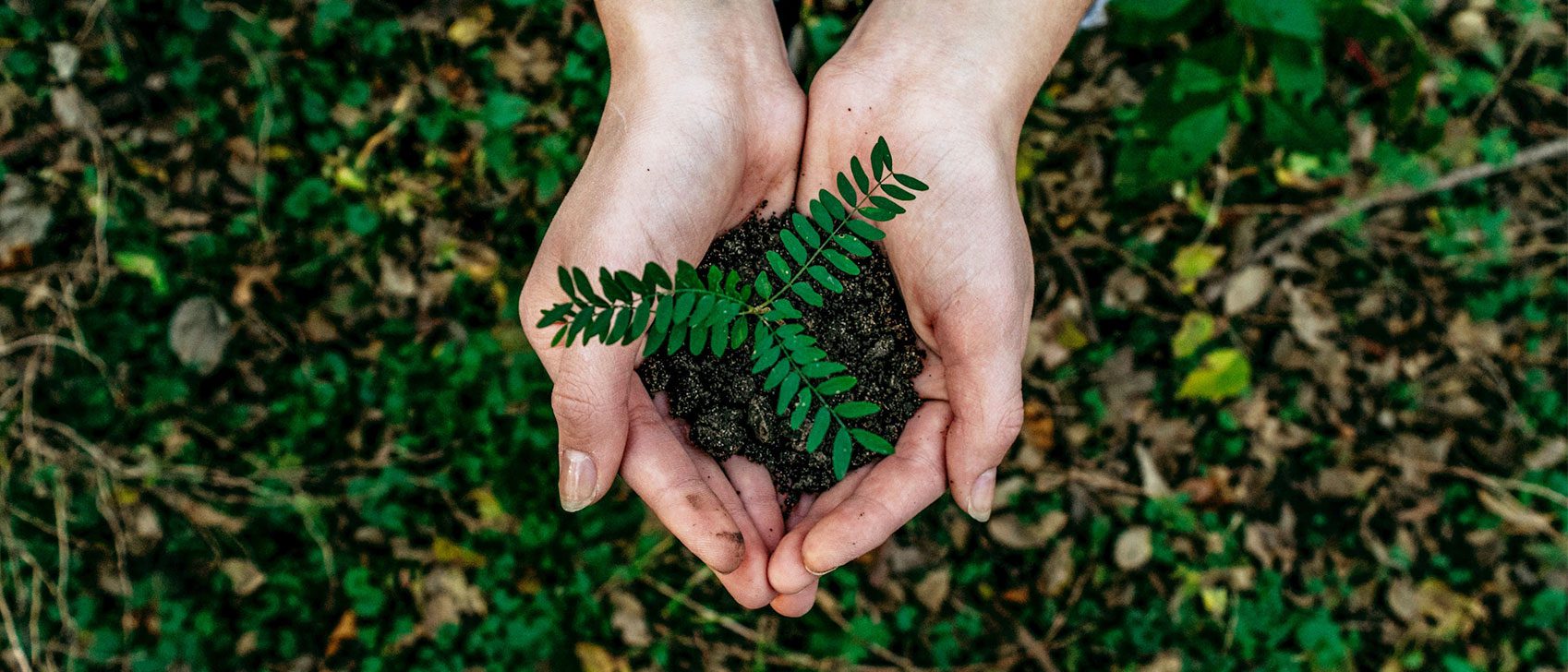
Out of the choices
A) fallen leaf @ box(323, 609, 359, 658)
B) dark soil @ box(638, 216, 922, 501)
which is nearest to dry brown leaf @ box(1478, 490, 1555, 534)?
dark soil @ box(638, 216, 922, 501)

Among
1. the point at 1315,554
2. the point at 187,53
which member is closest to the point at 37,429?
the point at 187,53

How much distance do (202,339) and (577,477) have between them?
2026 millimetres

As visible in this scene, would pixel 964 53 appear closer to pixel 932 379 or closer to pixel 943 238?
pixel 943 238

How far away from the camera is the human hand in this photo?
8.00ft

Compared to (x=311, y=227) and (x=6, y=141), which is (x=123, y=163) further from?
(x=311, y=227)

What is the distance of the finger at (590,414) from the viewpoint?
88.2 inches

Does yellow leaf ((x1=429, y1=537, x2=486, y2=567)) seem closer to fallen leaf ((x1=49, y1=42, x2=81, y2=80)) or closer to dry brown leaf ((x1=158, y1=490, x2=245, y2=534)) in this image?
dry brown leaf ((x1=158, y1=490, x2=245, y2=534))

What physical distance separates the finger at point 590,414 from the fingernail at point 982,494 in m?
0.89

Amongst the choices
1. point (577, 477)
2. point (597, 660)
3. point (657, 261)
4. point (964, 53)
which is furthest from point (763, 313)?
point (597, 660)

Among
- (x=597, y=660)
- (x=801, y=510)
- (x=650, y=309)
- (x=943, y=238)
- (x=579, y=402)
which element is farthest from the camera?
(x=597, y=660)

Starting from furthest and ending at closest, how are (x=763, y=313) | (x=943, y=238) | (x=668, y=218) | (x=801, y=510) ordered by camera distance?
(x=801, y=510) → (x=943, y=238) → (x=668, y=218) → (x=763, y=313)

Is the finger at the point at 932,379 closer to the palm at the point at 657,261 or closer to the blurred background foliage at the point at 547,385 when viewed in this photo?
the palm at the point at 657,261

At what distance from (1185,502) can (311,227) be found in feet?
10.9

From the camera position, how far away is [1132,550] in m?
3.58
